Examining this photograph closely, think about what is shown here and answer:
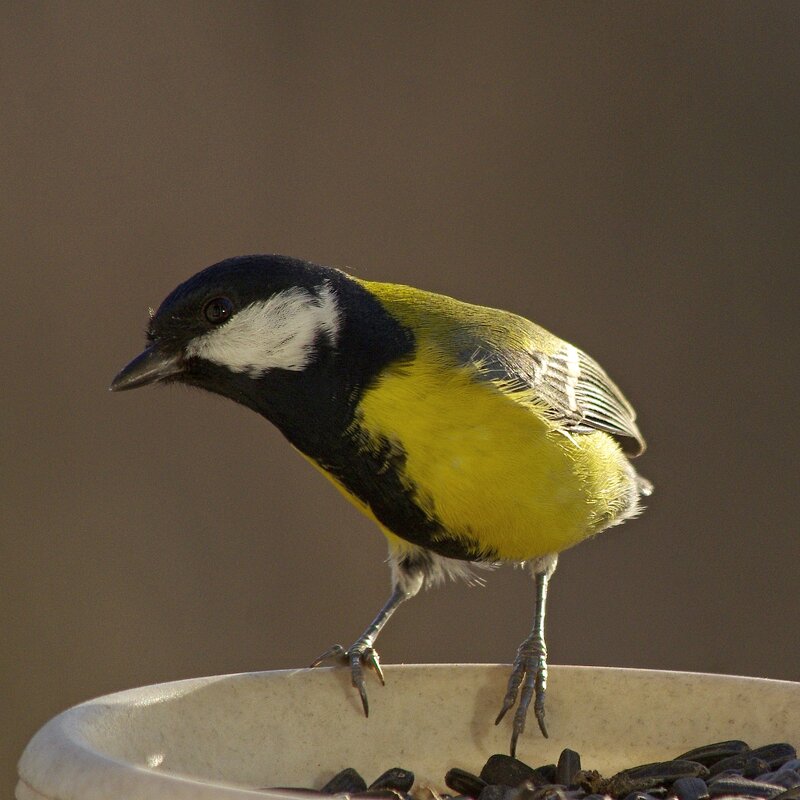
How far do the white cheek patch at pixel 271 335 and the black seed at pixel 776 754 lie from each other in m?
0.78

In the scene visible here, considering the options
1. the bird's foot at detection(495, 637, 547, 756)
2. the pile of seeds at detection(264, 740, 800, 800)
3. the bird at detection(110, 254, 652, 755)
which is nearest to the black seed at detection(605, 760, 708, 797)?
the pile of seeds at detection(264, 740, 800, 800)

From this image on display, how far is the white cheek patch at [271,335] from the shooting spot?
A: 5.69 feet

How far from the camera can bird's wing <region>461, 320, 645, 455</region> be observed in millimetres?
1920

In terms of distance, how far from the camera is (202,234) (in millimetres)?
3643

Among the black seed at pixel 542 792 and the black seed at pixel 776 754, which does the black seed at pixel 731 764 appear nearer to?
the black seed at pixel 776 754

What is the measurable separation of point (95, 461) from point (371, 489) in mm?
1935

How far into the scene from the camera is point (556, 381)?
2.11 metres

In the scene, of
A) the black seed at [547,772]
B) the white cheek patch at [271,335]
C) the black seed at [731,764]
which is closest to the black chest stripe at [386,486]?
the white cheek patch at [271,335]

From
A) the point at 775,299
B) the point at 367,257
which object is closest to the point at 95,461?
the point at 367,257

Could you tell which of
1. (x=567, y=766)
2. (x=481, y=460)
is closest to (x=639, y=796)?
(x=567, y=766)

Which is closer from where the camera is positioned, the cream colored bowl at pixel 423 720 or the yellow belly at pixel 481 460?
the cream colored bowl at pixel 423 720

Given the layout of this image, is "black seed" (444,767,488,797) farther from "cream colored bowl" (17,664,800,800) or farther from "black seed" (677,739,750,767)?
"black seed" (677,739,750,767)

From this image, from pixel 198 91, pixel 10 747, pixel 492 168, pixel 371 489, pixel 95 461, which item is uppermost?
pixel 198 91

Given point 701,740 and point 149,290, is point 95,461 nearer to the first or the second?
point 149,290
